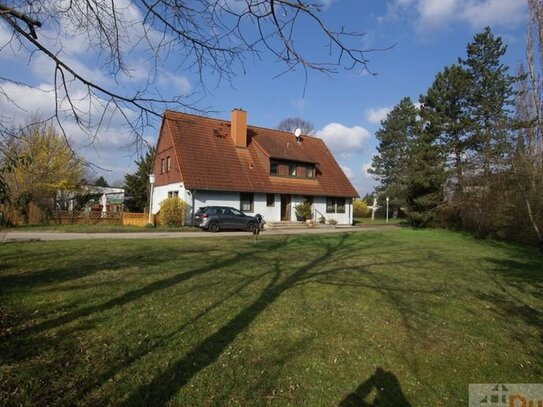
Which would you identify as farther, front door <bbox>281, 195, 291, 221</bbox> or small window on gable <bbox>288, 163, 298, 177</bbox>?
small window on gable <bbox>288, 163, 298, 177</bbox>

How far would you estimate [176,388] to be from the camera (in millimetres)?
3877

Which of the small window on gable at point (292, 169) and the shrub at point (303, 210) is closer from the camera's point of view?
the shrub at point (303, 210)

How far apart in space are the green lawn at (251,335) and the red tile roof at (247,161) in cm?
1872

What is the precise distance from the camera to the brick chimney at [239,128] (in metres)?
33.2

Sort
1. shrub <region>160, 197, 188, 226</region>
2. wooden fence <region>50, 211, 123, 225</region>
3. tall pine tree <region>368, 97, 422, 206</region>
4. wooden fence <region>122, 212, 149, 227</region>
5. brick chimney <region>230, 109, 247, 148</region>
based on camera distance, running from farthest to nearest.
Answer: tall pine tree <region>368, 97, 422, 206</region> → brick chimney <region>230, 109, 247, 148</region> → wooden fence <region>122, 212, 149, 227</region> → shrub <region>160, 197, 188, 226</region> → wooden fence <region>50, 211, 123, 225</region>

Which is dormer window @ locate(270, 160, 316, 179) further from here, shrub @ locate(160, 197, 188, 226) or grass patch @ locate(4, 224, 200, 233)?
grass patch @ locate(4, 224, 200, 233)

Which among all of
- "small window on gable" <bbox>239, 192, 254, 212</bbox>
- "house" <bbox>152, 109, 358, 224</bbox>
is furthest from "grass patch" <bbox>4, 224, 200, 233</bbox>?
"small window on gable" <bbox>239, 192, 254, 212</bbox>

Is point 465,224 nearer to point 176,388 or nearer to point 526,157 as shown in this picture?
point 526,157

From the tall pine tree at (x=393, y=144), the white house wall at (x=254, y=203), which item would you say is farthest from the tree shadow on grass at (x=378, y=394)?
the tall pine tree at (x=393, y=144)

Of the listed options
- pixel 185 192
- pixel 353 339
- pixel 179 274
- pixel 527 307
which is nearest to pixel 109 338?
pixel 353 339

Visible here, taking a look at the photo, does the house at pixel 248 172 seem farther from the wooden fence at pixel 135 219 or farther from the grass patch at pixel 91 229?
the grass patch at pixel 91 229

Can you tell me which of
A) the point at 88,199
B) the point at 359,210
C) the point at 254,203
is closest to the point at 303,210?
the point at 254,203

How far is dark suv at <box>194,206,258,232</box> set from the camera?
82.5 ft

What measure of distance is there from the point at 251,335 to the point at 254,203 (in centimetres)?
2637
